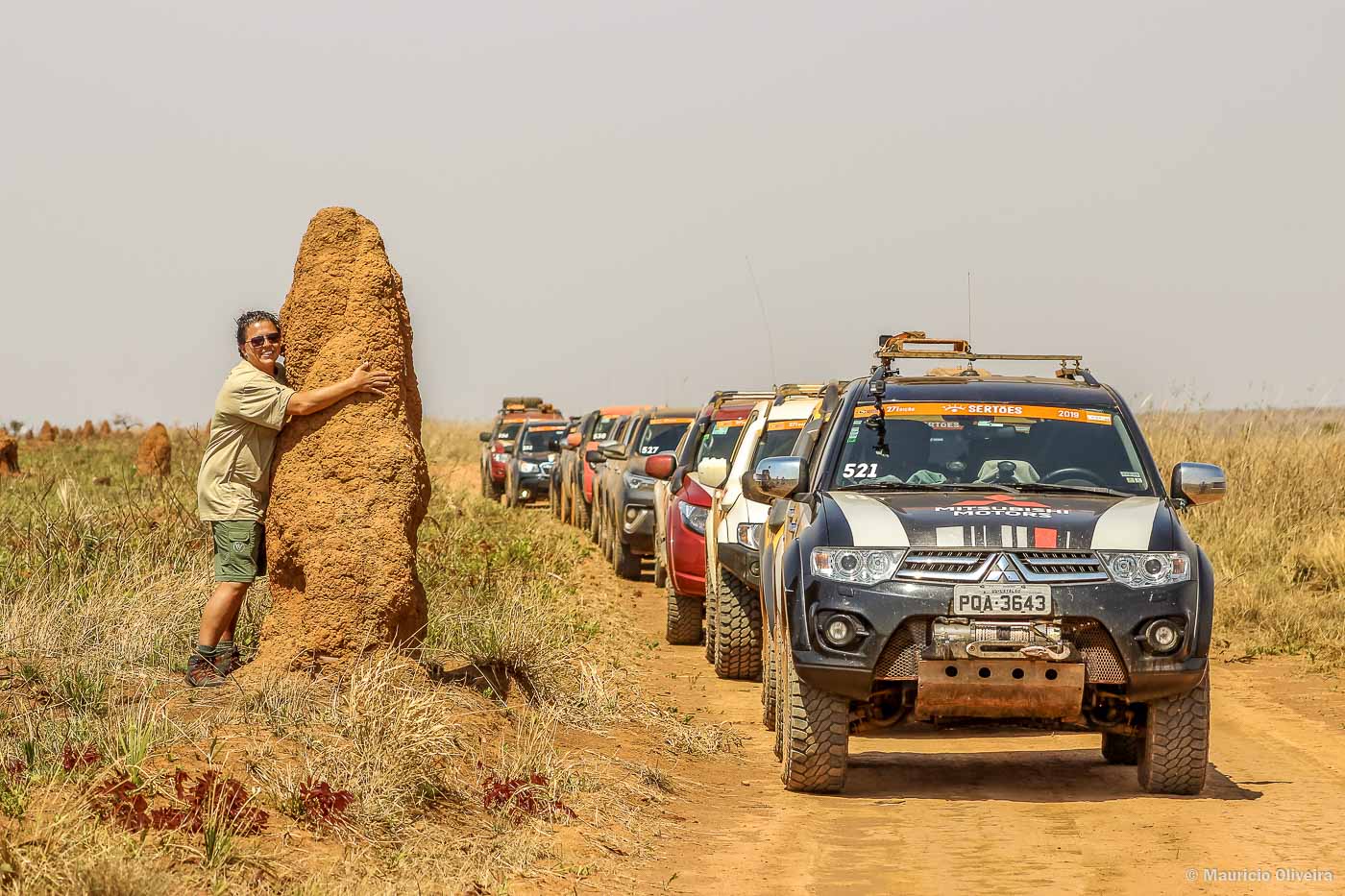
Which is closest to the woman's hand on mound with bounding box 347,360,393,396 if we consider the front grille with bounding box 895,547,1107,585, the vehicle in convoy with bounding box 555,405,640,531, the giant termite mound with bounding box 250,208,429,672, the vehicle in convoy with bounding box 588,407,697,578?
the giant termite mound with bounding box 250,208,429,672

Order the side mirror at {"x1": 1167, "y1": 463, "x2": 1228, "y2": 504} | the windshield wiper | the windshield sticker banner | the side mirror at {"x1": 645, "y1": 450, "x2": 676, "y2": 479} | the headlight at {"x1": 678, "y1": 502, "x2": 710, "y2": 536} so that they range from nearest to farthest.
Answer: the side mirror at {"x1": 1167, "y1": 463, "x2": 1228, "y2": 504}, the windshield wiper, the windshield sticker banner, the headlight at {"x1": 678, "y1": 502, "x2": 710, "y2": 536}, the side mirror at {"x1": 645, "y1": 450, "x2": 676, "y2": 479}

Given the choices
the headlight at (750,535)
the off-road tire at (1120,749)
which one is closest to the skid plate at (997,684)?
the off-road tire at (1120,749)

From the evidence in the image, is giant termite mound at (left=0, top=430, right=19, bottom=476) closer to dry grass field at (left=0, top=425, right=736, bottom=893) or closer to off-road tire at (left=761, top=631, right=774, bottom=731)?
dry grass field at (left=0, top=425, right=736, bottom=893)

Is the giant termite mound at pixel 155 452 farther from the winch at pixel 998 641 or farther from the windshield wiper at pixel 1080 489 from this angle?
the winch at pixel 998 641

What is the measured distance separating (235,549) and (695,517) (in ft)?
18.5

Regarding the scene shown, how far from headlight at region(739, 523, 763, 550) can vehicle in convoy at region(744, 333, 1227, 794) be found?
9.23 ft

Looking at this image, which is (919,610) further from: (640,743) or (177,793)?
(177,793)

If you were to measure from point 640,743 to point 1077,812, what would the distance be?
2.56m

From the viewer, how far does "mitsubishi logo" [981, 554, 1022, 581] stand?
291 inches

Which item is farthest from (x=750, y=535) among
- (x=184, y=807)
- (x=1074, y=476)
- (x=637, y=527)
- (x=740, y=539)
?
(x=637, y=527)

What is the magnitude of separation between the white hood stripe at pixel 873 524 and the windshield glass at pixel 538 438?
2458cm

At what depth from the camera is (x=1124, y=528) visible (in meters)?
7.59

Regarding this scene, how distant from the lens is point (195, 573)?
11.3 meters

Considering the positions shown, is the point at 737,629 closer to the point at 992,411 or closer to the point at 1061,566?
the point at 992,411
